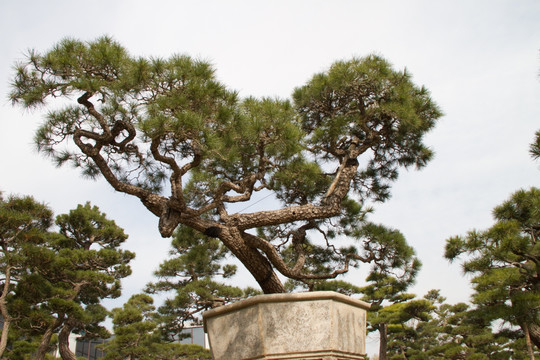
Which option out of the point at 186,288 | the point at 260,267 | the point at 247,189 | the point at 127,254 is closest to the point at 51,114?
the point at 247,189

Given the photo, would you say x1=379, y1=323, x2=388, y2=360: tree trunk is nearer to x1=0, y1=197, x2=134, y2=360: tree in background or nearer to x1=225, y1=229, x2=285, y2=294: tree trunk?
x1=0, y1=197, x2=134, y2=360: tree in background

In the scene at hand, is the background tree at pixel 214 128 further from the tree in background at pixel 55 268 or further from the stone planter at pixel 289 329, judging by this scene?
the tree in background at pixel 55 268

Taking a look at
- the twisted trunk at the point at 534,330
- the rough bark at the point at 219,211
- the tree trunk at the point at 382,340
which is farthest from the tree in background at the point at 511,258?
the tree trunk at the point at 382,340

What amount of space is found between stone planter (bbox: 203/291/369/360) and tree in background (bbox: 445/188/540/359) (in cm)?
220

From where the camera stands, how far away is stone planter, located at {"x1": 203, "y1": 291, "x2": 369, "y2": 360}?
8.20 ft

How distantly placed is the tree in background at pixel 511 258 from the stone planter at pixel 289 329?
7.22 feet

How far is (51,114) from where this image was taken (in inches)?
121

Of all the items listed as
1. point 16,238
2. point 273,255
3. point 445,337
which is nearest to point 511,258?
point 273,255

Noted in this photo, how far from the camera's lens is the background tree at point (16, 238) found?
6062 millimetres

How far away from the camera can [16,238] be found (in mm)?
6199

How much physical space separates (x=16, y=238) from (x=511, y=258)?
678 cm

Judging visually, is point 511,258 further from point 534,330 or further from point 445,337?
point 445,337

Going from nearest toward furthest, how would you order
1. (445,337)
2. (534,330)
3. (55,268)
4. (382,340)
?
(534,330) → (55,268) → (382,340) → (445,337)

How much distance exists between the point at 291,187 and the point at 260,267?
0.99 meters
